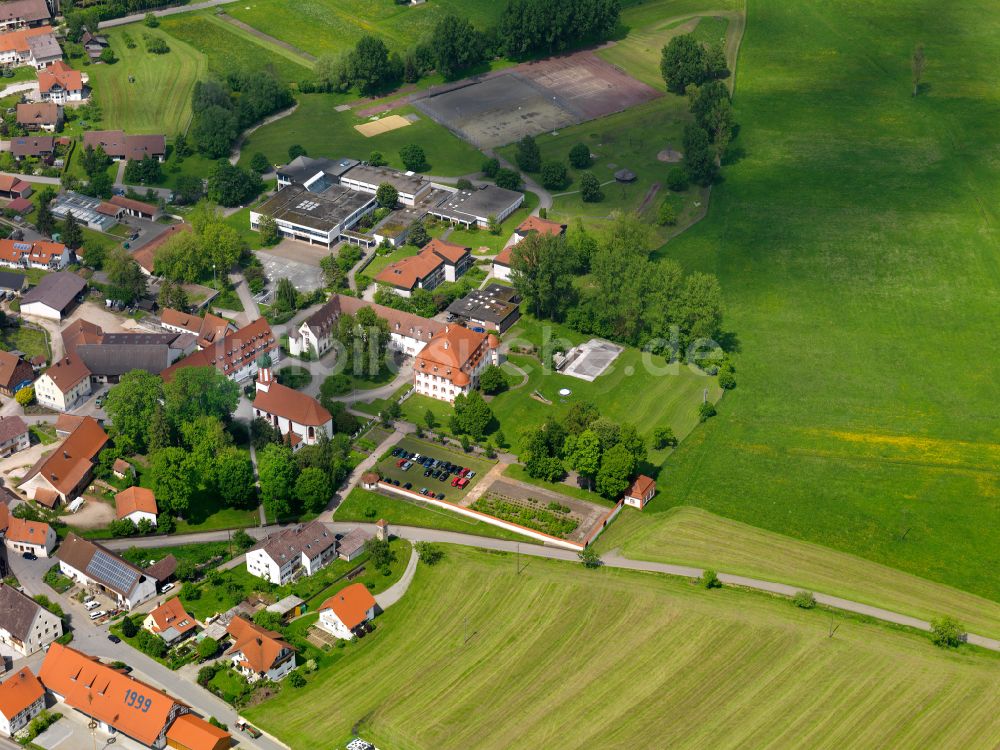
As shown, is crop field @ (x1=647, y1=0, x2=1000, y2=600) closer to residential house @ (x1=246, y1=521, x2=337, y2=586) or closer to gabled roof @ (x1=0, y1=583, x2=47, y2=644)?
residential house @ (x1=246, y1=521, x2=337, y2=586)

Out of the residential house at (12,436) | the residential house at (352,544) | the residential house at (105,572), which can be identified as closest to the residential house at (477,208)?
the residential house at (352,544)

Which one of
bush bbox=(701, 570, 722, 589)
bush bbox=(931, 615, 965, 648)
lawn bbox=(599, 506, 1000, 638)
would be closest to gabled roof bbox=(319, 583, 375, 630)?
lawn bbox=(599, 506, 1000, 638)

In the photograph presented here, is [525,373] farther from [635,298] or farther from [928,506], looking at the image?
[928,506]

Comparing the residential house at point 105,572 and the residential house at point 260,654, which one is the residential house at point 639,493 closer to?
the residential house at point 260,654

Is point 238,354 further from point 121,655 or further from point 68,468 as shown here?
point 121,655

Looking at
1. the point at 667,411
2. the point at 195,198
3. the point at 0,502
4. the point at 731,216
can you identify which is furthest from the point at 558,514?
the point at 195,198

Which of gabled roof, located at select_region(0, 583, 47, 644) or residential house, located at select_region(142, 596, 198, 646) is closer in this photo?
gabled roof, located at select_region(0, 583, 47, 644)
